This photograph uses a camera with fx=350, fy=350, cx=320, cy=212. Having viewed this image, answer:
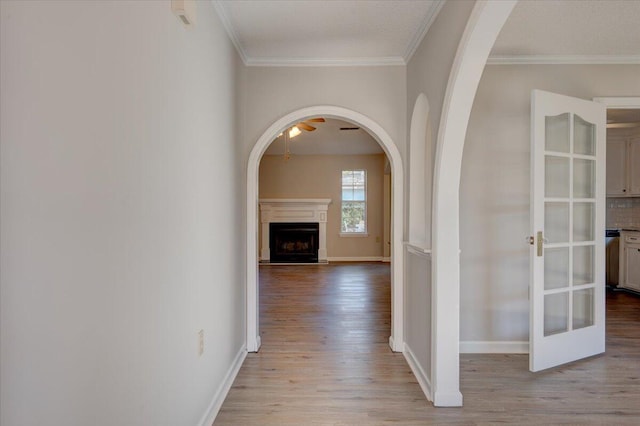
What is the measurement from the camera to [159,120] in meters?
1.42

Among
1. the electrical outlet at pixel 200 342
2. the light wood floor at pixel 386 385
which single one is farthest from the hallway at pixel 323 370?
the electrical outlet at pixel 200 342

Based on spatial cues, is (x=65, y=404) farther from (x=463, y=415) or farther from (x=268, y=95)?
(x=268, y=95)

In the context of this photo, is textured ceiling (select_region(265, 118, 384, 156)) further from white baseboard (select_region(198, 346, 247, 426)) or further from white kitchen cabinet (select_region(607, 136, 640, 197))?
white baseboard (select_region(198, 346, 247, 426))

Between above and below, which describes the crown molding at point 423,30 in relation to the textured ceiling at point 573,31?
below

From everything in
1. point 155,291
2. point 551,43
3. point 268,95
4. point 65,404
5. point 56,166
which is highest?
point 551,43

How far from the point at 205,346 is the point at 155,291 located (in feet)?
2.55

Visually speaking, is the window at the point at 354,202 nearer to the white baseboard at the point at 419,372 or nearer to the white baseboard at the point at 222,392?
the white baseboard at the point at 419,372

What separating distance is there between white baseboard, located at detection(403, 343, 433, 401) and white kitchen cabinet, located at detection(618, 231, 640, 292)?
13.8 ft

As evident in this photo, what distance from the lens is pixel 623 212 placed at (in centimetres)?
557

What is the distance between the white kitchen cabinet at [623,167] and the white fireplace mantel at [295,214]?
5212mm

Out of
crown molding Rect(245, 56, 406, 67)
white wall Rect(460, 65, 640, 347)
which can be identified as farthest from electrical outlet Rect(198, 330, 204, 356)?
crown molding Rect(245, 56, 406, 67)

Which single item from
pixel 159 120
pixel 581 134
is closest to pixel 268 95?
pixel 159 120

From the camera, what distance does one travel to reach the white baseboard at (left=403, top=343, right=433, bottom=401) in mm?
2339

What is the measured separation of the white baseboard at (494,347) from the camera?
300 cm
